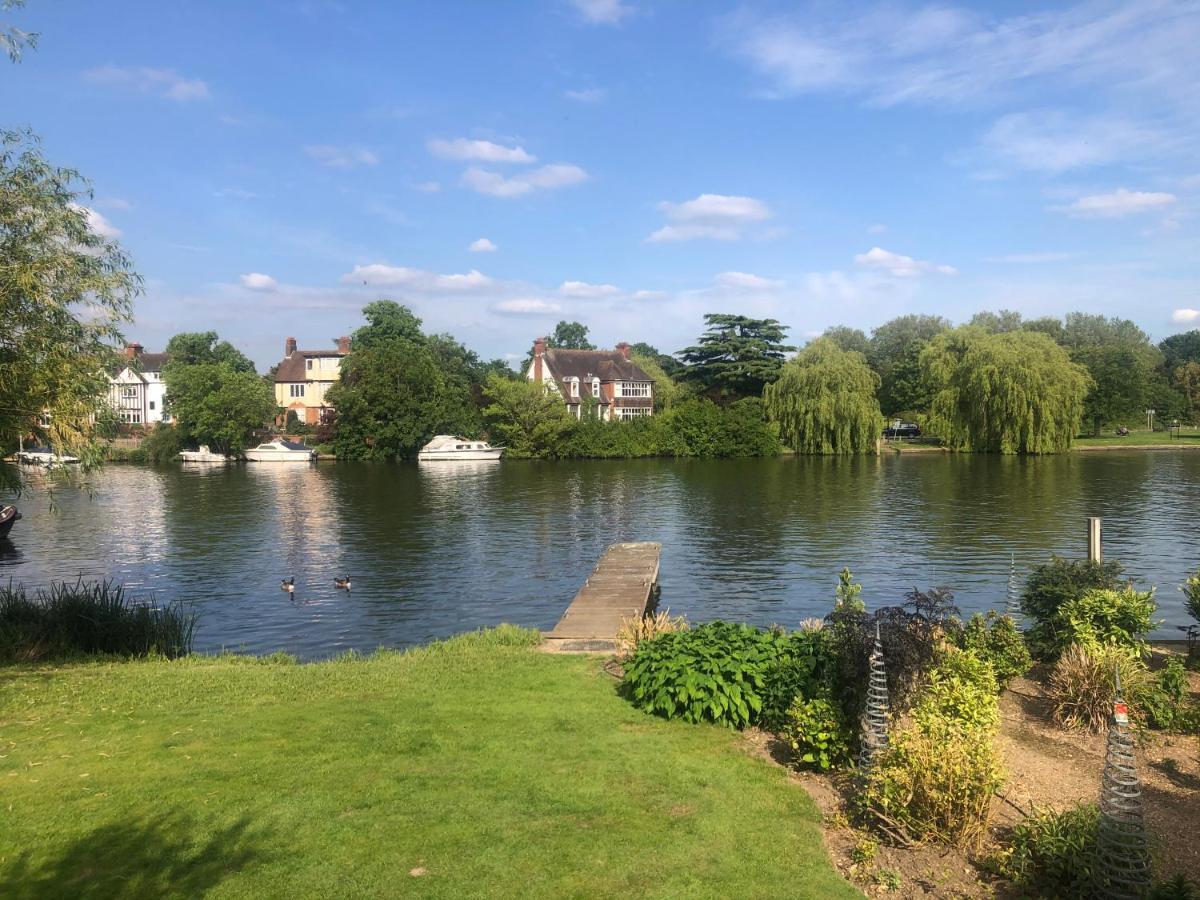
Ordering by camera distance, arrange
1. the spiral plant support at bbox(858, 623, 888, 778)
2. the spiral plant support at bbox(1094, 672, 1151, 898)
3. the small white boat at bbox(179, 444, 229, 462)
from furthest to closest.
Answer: the small white boat at bbox(179, 444, 229, 462) → the spiral plant support at bbox(858, 623, 888, 778) → the spiral plant support at bbox(1094, 672, 1151, 898)

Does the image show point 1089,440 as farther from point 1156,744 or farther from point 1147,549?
point 1156,744

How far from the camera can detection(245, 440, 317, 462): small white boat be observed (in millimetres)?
81375

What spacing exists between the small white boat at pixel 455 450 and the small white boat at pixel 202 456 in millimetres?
20904

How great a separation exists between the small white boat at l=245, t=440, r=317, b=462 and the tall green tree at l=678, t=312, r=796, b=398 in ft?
129

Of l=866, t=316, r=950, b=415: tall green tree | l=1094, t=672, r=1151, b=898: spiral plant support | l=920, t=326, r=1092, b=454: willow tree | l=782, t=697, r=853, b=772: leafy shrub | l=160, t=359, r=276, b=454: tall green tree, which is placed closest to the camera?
l=1094, t=672, r=1151, b=898: spiral plant support

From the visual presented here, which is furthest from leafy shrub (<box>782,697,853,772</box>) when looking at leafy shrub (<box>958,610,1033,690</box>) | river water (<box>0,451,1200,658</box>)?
river water (<box>0,451,1200,658</box>)

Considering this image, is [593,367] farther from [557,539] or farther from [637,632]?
[637,632]

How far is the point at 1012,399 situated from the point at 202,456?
74818 mm

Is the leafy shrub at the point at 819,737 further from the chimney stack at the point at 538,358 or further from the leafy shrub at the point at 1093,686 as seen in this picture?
the chimney stack at the point at 538,358

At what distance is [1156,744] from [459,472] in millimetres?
60749

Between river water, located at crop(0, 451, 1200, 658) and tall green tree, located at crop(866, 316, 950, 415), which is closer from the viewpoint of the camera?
river water, located at crop(0, 451, 1200, 658)

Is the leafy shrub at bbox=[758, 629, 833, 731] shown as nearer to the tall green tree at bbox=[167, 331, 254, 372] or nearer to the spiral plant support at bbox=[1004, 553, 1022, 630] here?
the spiral plant support at bbox=[1004, 553, 1022, 630]

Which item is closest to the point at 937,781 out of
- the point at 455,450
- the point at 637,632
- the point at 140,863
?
the point at 140,863

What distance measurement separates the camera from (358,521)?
40.2 metres
